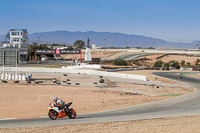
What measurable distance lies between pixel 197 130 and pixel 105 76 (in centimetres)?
4164

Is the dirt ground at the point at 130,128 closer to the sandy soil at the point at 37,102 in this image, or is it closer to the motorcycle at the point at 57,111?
the motorcycle at the point at 57,111

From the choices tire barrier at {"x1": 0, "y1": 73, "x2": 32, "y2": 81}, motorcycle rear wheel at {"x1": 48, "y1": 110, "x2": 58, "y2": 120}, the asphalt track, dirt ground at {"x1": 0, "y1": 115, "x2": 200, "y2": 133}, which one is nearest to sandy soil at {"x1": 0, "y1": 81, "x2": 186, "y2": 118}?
the asphalt track

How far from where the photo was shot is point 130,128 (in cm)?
1641

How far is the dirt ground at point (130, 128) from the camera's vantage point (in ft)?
51.3

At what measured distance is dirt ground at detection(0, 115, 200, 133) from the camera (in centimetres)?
1564

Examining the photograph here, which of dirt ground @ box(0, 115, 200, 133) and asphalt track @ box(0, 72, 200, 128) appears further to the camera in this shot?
asphalt track @ box(0, 72, 200, 128)

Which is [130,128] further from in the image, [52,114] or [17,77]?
[17,77]

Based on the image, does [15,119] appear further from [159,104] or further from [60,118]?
[159,104]

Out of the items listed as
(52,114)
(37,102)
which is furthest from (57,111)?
(37,102)

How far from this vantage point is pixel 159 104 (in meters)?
26.5

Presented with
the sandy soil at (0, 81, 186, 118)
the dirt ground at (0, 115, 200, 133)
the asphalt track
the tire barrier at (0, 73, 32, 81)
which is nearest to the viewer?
the dirt ground at (0, 115, 200, 133)

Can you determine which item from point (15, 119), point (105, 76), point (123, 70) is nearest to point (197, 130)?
point (15, 119)

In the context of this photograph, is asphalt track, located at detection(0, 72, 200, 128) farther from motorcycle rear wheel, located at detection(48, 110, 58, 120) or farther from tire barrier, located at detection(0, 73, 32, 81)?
tire barrier, located at detection(0, 73, 32, 81)

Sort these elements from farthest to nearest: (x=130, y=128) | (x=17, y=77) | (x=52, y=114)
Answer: (x=17, y=77) < (x=52, y=114) < (x=130, y=128)
